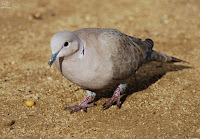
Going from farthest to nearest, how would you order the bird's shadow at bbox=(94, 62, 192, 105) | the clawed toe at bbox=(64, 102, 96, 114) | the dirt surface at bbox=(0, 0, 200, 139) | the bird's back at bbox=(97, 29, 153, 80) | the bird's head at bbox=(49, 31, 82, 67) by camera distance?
1. the bird's shadow at bbox=(94, 62, 192, 105)
2. the clawed toe at bbox=(64, 102, 96, 114)
3. the bird's back at bbox=(97, 29, 153, 80)
4. the dirt surface at bbox=(0, 0, 200, 139)
5. the bird's head at bbox=(49, 31, 82, 67)

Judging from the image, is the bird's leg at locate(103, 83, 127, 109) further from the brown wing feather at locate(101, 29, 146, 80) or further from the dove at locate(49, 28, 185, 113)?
the brown wing feather at locate(101, 29, 146, 80)

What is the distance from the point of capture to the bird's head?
11.3 feet

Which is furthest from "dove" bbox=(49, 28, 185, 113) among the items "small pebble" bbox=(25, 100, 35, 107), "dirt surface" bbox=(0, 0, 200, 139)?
"small pebble" bbox=(25, 100, 35, 107)

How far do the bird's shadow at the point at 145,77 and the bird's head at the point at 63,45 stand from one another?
1.46m

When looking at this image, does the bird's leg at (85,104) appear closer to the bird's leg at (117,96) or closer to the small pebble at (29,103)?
the bird's leg at (117,96)

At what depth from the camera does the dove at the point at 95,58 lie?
139 inches

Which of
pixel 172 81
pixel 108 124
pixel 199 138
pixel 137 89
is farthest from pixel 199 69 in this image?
pixel 108 124

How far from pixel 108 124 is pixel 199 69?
8.25 feet

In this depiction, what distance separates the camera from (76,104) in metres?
4.55

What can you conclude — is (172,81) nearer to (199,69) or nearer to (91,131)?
(199,69)

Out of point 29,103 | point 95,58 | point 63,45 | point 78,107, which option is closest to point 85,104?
point 78,107

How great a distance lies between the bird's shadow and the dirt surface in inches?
0.7

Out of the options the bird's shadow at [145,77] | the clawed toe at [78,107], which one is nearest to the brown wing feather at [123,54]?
the bird's shadow at [145,77]

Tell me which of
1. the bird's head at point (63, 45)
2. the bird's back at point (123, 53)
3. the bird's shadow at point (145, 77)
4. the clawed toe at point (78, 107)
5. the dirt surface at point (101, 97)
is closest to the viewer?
the bird's head at point (63, 45)
